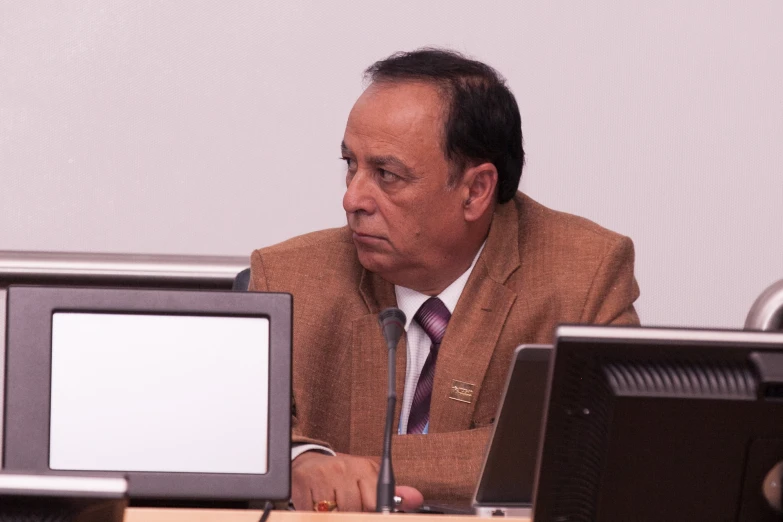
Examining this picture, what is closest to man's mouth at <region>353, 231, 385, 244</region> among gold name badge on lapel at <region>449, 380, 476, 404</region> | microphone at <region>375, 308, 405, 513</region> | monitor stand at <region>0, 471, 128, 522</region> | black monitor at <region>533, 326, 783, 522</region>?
→ gold name badge on lapel at <region>449, 380, 476, 404</region>

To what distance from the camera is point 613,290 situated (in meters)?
2.26

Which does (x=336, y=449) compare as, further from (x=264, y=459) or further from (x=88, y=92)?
(x=88, y=92)

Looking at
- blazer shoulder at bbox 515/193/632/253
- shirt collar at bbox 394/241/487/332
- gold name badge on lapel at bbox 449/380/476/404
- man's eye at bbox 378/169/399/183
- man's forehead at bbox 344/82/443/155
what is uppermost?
man's forehead at bbox 344/82/443/155

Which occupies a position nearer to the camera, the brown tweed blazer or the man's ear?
the brown tweed blazer

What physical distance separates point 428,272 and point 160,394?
922 mm

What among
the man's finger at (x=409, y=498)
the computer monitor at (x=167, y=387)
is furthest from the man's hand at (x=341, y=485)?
the computer monitor at (x=167, y=387)

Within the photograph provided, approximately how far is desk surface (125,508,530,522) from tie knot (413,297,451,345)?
31.9 inches

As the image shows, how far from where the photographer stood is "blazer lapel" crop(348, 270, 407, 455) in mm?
2174

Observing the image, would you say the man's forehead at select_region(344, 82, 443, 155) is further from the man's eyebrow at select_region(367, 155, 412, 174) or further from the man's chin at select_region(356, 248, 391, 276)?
the man's chin at select_region(356, 248, 391, 276)

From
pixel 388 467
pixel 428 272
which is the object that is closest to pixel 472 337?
pixel 428 272

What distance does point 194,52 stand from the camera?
2.72 meters

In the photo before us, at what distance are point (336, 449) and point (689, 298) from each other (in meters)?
1.02

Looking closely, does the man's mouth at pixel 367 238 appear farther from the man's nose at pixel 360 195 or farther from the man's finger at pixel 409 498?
the man's finger at pixel 409 498

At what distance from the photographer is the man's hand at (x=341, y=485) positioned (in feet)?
5.82
